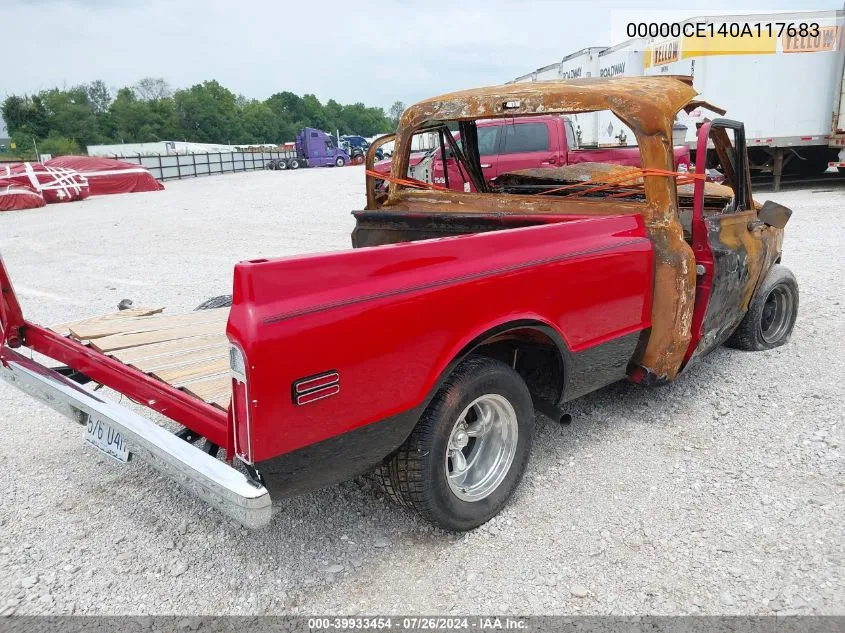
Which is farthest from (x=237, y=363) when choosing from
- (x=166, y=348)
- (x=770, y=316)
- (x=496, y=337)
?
(x=770, y=316)

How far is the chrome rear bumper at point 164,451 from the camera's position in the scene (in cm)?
194

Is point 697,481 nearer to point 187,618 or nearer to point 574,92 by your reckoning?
point 574,92

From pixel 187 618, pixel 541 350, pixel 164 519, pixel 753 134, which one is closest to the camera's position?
pixel 187 618

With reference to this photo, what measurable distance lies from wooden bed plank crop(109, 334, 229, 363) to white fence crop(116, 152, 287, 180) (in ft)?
95.4

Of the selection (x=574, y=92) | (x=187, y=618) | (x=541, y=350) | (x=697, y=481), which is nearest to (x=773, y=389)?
(x=697, y=481)

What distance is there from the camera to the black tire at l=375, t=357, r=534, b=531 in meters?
2.42

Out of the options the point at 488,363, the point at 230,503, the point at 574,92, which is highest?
the point at 574,92

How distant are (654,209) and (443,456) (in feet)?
5.84

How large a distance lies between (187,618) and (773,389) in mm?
3647

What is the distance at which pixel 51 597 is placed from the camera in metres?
2.38

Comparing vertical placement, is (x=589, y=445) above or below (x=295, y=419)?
below

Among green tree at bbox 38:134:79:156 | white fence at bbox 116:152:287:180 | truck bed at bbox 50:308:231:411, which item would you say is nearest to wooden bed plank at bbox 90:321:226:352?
truck bed at bbox 50:308:231:411

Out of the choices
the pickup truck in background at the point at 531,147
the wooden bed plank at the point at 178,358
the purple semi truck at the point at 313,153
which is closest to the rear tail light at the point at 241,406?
the wooden bed plank at the point at 178,358

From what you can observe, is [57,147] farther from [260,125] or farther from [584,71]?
[584,71]
